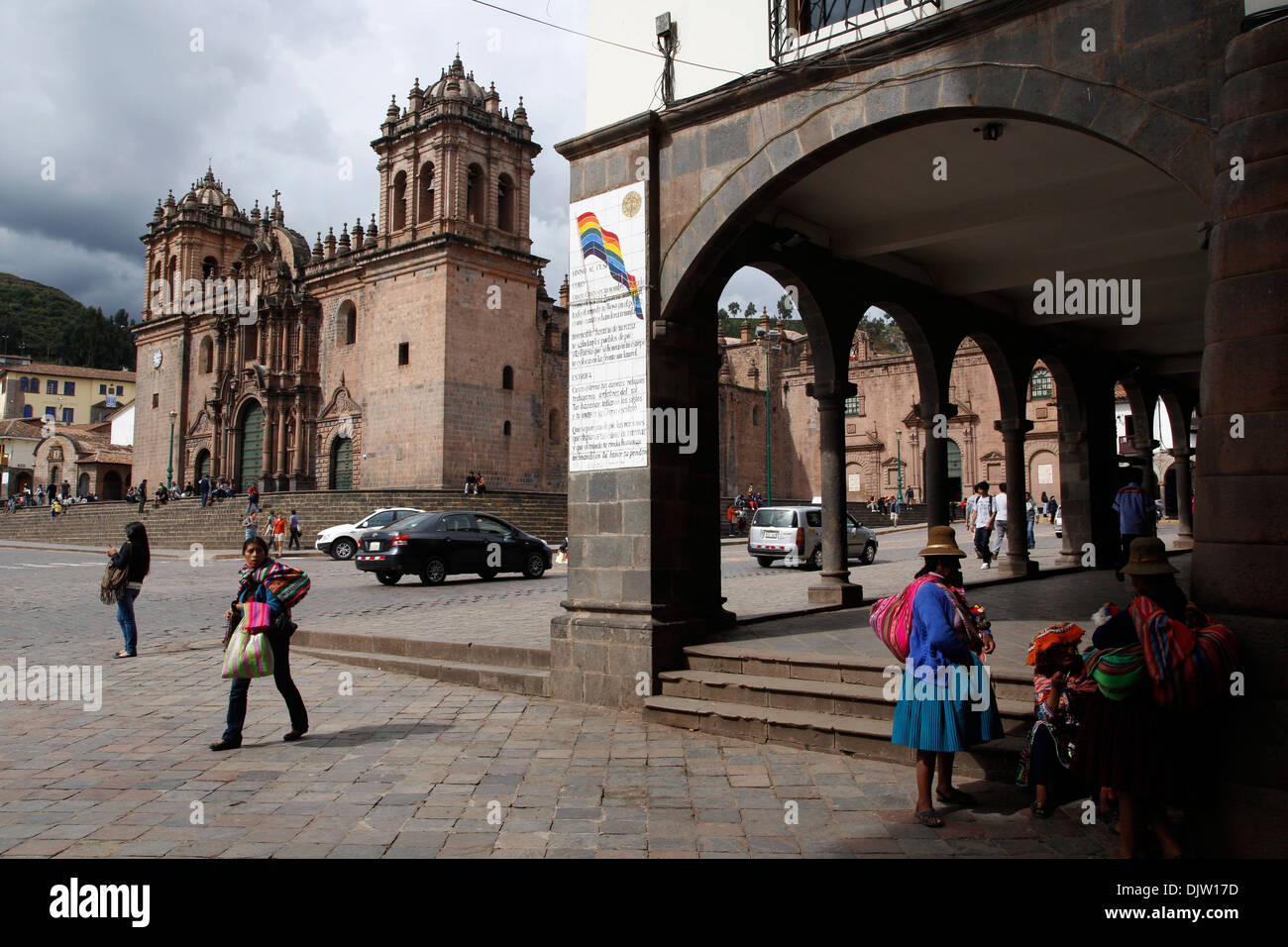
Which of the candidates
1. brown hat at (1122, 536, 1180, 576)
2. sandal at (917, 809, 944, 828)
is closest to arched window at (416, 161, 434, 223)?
sandal at (917, 809, 944, 828)

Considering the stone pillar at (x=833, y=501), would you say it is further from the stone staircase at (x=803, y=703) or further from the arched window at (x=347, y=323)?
the arched window at (x=347, y=323)

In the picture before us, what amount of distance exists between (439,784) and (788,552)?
15.6m

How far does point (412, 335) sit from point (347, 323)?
6262mm

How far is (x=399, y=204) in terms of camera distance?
39.5 m

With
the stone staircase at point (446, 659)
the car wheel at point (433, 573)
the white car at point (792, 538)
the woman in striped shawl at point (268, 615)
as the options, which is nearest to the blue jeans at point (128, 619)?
the stone staircase at point (446, 659)

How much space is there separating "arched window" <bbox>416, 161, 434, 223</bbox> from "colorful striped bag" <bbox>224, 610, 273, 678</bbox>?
3448cm

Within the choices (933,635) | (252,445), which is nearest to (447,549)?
(933,635)

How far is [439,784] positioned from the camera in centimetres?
529

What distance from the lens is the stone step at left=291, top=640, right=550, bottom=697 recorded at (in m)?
7.94

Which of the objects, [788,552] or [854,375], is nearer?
[788,552]

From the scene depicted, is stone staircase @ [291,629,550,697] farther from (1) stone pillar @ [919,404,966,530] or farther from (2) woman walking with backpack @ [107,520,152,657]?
(1) stone pillar @ [919,404,966,530]
